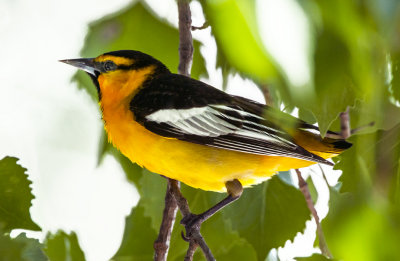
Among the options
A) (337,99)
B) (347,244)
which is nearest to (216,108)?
(347,244)

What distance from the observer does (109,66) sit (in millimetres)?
1312

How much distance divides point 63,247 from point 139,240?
0.18 m

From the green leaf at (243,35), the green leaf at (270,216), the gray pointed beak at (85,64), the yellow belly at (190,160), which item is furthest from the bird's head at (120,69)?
the green leaf at (243,35)

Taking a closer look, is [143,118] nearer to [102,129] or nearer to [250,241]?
[102,129]

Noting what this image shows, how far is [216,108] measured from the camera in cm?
119

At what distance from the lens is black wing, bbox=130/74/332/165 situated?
113 centimetres

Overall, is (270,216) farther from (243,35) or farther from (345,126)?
(243,35)

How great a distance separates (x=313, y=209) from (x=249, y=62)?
31.7 inches

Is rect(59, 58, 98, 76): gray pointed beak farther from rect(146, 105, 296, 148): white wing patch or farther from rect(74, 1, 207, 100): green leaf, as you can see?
rect(146, 105, 296, 148): white wing patch

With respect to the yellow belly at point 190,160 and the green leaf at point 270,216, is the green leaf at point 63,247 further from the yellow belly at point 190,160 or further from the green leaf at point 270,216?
the green leaf at point 270,216

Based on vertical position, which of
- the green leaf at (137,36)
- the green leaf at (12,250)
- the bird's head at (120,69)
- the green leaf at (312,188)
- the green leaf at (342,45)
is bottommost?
the green leaf at (312,188)

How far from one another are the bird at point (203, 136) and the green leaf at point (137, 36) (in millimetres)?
27

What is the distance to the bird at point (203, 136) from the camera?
3.71 ft

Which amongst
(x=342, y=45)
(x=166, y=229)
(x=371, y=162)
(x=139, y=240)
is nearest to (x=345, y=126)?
(x=371, y=162)
